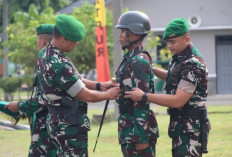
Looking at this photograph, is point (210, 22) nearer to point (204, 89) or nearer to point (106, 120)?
point (106, 120)

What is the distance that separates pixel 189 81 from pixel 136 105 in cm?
Answer: 59

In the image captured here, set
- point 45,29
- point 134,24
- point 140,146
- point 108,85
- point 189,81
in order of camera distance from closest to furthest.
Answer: point 189,81 → point 140,146 → point 134,24 → point 108,85 → point 45,29

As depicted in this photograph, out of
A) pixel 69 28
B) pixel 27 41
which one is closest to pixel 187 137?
pixel 69 28

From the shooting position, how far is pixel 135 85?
245 inches

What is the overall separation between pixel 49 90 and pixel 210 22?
23.2 metres

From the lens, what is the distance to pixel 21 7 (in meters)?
46.7

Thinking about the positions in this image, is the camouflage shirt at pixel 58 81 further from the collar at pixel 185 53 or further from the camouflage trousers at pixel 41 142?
the collar at pixel 185 53

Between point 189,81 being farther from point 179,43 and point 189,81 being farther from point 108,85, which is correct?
point 108,85

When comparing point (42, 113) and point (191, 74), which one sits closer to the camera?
point (191, 74)

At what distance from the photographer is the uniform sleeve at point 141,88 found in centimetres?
616

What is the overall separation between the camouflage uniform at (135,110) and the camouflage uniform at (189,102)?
244 millimetres

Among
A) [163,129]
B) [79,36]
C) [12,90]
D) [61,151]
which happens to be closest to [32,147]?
[61,151]

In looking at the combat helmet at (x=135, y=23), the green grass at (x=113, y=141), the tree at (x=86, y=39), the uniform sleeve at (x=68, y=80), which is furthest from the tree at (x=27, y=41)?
the uniform sleeve at (x=68, y=80)

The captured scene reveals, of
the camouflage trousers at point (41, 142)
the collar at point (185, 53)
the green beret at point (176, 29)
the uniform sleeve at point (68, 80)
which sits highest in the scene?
the green beret at point (176, 29)
